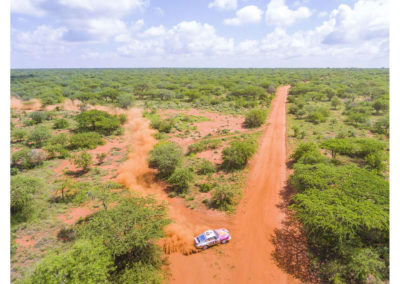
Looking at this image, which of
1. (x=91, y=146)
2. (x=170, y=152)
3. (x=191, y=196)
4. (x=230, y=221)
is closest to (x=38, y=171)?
(x=91, y=146)

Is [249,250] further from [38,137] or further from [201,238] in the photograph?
[38,137]

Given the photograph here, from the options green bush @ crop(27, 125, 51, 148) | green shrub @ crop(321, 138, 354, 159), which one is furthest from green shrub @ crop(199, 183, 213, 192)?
green bush @ crop(27, 125, 51, 148)

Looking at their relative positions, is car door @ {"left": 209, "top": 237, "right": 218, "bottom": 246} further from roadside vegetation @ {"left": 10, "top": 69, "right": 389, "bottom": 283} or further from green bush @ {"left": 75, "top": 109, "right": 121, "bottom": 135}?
green bush @ {"left": 75, "top": 109, "right": 121, "bottom": 135}

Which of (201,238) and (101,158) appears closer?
(201,238)

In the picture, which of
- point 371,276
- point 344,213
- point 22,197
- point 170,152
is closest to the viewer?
point 371,276

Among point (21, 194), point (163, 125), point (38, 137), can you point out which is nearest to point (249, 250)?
point (21, 194)

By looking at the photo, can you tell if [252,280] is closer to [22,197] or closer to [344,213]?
[344,213]
